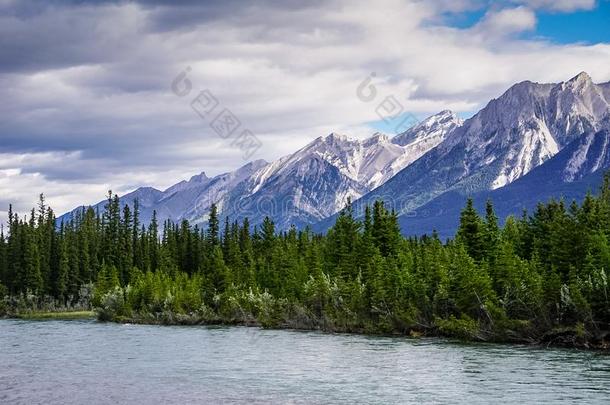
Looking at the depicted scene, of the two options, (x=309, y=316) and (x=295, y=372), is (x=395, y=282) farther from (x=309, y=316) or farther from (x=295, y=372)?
(x=295, y=372)

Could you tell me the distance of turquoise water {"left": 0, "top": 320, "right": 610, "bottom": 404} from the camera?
154 feet

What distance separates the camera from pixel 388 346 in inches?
2972

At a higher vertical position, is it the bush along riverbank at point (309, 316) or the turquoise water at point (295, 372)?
the bush along riverbank at point (309, 316)

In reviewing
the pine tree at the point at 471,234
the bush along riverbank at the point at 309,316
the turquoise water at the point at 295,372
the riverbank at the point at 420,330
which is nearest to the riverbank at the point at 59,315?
the bush along riverbank at the point at 309,316

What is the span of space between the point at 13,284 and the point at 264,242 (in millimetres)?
54189

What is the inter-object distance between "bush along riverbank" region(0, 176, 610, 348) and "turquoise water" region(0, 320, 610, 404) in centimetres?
515

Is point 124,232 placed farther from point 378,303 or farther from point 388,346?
point 388,346

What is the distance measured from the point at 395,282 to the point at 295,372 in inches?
1505

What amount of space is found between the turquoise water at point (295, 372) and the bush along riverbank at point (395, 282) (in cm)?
515

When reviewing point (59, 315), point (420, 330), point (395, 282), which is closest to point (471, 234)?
point (395, 282)

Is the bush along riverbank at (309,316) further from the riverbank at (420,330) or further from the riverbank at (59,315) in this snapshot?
the riverbank at (59,315)

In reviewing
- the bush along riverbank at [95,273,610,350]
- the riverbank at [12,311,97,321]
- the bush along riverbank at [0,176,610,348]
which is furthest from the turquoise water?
the riverbank at [12,311,97,321]

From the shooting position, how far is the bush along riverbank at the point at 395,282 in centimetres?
7425

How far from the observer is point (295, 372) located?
58344 mm
